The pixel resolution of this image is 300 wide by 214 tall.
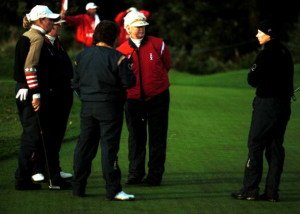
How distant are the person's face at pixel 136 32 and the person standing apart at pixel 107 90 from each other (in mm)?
1070

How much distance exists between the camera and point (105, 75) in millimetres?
10422

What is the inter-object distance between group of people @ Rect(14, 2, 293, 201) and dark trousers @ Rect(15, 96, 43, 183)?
0.4 inches

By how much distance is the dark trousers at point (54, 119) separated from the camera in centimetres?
1123

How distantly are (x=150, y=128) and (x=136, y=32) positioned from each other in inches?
44.0

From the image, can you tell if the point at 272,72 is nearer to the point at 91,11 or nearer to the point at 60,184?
the point at 60,184

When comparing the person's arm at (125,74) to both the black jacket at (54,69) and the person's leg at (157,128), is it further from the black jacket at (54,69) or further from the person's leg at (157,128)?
the person's leg at (157,128)

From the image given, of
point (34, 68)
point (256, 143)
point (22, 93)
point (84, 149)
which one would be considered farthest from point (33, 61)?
point (256, 143)

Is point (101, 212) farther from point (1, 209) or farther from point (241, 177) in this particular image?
point (241, 177)

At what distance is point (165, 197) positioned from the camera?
35.6 ft

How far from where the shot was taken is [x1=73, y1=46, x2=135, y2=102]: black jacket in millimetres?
10406

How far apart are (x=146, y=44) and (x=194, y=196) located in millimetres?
1933

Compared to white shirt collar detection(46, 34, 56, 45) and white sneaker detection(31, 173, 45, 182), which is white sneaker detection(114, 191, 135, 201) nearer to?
white sneaker detection(31, 173, 45, 182)

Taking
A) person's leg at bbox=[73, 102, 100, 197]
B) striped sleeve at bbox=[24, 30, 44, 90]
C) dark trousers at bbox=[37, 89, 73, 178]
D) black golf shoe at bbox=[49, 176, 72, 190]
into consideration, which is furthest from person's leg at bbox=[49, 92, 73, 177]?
person's leg at bbox=[73, 102, 100, 197]

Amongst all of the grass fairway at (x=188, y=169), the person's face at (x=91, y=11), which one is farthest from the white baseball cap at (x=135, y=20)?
the person's face at (x=91, y=11)
